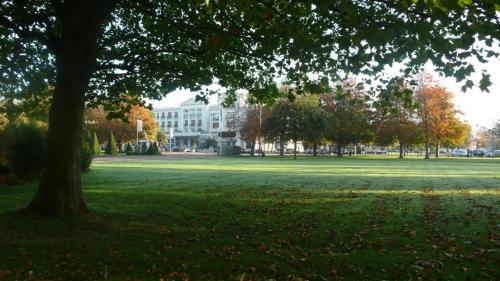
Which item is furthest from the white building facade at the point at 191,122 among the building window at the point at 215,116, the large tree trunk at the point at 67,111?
the large tree trunk at the point at 67,111

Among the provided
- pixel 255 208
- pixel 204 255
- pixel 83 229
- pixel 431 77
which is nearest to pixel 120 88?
pixel 255 208

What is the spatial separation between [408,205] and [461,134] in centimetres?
6209

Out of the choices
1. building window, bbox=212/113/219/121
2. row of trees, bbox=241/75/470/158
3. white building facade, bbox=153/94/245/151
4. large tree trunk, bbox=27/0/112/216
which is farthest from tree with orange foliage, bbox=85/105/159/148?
large tree trunk, bbox=27/0/112/216

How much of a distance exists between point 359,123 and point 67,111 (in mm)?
65923

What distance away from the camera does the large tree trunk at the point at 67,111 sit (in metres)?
8.69

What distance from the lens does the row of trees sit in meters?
62.4

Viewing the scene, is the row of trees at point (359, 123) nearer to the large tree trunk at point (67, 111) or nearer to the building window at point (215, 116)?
the large tree trunk at point (67, 111)

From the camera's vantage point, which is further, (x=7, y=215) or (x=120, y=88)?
(x=120, y=88)

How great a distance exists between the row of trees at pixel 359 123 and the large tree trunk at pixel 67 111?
167ft

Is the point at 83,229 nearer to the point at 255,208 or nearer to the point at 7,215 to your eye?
the point at 7,215

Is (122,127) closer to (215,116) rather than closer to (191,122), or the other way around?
(215,116)

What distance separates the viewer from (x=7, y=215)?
29.4 feet

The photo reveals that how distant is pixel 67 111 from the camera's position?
8680 millimetres

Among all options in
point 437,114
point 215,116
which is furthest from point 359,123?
point 215,116
